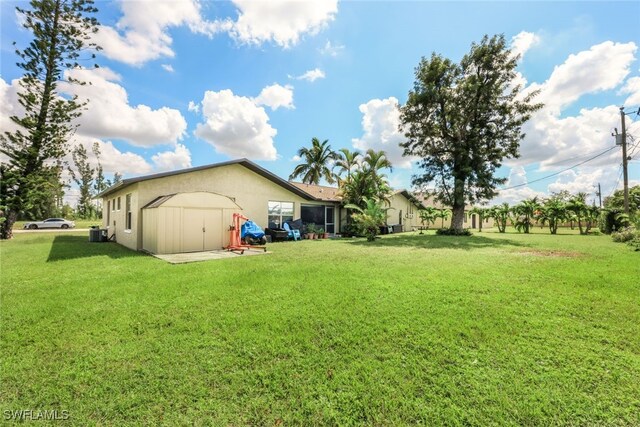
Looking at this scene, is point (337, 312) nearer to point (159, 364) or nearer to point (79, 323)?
point (159, 364)

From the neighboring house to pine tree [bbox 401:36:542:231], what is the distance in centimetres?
918

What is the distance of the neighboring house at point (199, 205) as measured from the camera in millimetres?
10883

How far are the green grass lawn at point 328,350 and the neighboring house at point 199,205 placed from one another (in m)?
→ 4.83

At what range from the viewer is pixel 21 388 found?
278 centimetres

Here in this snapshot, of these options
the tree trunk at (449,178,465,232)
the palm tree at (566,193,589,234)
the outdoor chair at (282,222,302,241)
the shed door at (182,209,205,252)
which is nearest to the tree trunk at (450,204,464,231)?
the tree trunk at (449,178,465,232)

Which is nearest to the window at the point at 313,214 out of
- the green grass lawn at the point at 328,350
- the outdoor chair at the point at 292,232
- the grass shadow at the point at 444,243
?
the outdoor chair at the point at 292,232

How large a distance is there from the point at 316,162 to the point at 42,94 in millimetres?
21338

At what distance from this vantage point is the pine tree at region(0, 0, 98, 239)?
15133mm

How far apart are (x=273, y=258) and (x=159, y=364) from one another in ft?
19.7

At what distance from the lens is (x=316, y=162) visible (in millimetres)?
29797

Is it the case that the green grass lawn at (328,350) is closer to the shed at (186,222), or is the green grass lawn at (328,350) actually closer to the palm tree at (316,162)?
the shed at (186,222)

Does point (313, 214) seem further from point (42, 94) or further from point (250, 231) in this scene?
point (42, 94)

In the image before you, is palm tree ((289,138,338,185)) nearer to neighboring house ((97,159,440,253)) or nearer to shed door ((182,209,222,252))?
neighboring house ((97,159,440,253))

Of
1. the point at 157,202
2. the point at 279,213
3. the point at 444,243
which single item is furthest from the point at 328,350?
the point at 279,213
